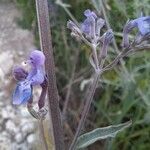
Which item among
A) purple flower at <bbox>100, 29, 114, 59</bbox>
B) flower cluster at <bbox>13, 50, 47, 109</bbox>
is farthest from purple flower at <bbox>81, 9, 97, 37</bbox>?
flower cluster at <bbox>13, 50, 47, 109</bbox>

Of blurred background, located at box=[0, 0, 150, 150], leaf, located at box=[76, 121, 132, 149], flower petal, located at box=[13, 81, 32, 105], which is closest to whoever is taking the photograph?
flower petal, located at box=[13, 81, 32, 105]

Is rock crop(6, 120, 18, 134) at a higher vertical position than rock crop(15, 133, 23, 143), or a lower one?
higher

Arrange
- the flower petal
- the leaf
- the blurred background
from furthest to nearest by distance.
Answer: the blurred background → the leaf → the flower petal

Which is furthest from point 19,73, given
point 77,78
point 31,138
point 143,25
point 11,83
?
point 77,78

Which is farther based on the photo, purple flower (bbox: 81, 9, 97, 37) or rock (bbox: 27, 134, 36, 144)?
rock (bbox: 27, 134, 36, 144)

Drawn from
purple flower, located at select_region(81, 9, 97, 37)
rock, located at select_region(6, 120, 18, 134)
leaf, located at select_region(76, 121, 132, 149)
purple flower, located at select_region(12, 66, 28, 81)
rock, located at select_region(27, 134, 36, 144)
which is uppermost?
purple flower, located at select_region(81, 9, 97, 37)

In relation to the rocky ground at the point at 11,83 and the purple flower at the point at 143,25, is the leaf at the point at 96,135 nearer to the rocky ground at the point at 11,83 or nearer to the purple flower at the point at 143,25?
the purple flower at the point at 143,25

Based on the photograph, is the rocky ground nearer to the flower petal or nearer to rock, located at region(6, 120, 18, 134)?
rock, located at region(6, 120, 18, 134)

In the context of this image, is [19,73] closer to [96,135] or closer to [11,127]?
[96,135]

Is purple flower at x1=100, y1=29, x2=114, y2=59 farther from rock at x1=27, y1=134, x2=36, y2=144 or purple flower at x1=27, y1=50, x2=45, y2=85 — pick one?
rock at x1=27, y1=134, x2=36, y2=144
